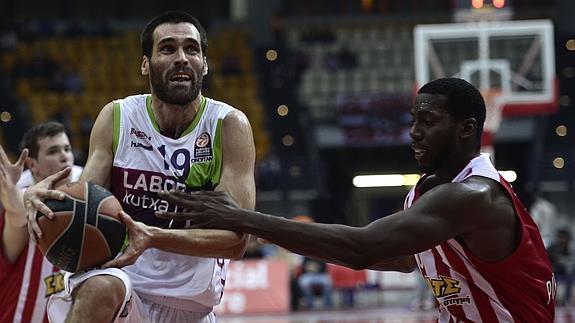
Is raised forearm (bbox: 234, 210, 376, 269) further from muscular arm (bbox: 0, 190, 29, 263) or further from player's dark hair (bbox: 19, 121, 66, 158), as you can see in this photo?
player's dark hair (bbox: 19, 121, 66, 158)

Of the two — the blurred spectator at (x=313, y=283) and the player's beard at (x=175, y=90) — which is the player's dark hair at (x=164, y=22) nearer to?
the player's beard at (x=175, y=90)

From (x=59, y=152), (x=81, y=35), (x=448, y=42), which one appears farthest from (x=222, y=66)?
(x=59, y=152)

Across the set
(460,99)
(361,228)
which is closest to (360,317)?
(460,99)

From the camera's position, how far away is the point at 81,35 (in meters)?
23.2

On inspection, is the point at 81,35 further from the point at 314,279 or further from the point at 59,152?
the point at 59,152

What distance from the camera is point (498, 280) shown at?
3504mm

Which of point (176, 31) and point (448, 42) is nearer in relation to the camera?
Answer: point (176, 31)

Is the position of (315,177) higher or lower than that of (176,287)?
lower

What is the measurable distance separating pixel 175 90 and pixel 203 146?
0.27m

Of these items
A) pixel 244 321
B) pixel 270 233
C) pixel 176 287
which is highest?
pixel 270 233

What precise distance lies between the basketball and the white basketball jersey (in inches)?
21.5

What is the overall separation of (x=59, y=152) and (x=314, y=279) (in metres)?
9.22

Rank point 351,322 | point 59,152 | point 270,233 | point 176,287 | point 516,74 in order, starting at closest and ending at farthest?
1. point 270,233
2. point 176,287
3. point 59,152
4. point 351,322
5. point 516,74

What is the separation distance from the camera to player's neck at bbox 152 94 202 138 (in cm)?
417
